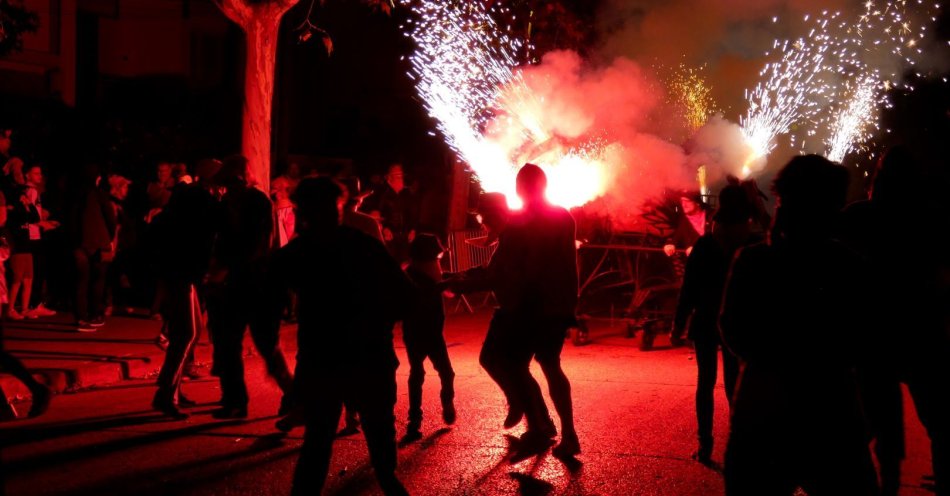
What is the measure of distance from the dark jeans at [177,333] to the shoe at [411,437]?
193cm

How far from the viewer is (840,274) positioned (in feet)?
11.5

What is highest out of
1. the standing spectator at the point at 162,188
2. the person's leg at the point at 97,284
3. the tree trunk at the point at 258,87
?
the tree trunk at the point at 258,87

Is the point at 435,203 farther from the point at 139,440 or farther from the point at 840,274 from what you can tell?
the point at 840,274

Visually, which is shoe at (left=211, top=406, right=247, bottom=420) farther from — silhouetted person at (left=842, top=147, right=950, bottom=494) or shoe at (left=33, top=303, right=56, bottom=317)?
shoe at (left=33, top=303, right=56, bottom=317)

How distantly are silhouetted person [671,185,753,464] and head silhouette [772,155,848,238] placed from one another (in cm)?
266

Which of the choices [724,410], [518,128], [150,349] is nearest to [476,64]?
[518,128]

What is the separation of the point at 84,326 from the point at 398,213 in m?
5.20

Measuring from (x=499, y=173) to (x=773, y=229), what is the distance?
1018cm

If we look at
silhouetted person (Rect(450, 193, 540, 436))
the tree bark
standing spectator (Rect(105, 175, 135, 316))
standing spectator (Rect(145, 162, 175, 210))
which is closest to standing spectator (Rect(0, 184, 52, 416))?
silhouetted person (Rect(450, 193, 540, 436))

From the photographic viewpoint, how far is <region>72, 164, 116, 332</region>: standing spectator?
11.9m

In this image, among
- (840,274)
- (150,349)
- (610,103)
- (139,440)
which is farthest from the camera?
(610,103)

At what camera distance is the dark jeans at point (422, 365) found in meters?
7.02

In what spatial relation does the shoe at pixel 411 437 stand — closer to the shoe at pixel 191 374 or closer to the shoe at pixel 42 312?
the shoe at pixel 191 374

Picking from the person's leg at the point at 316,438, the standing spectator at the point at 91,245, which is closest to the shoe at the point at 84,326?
the standing spectator at the point at 91,245
